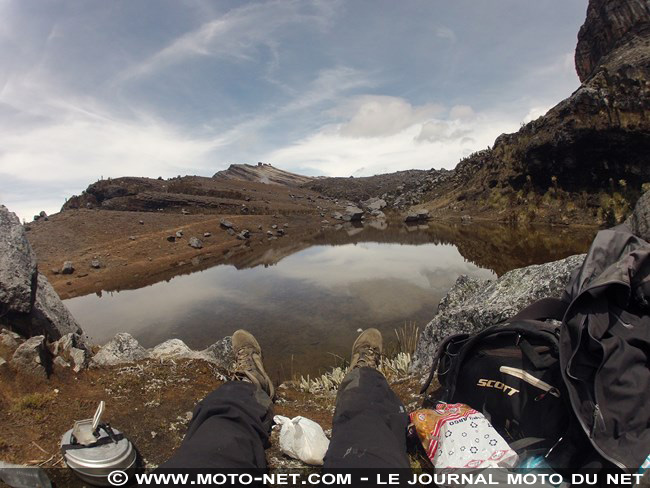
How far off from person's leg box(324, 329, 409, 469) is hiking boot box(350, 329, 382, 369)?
3.15 feet

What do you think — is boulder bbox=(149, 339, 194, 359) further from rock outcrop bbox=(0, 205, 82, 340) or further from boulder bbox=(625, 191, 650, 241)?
boulder bbox=(625, 191, 650, 241)

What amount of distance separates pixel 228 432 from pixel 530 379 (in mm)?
2572

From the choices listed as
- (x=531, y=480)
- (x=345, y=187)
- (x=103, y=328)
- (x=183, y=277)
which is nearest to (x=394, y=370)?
(x=531, y=480)

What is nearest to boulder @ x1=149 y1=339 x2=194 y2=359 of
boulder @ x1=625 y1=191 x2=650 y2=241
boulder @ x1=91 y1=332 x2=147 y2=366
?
boulder @ x1=91 y1=332 x2=147 y2=366

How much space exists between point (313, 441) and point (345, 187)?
76167 mm

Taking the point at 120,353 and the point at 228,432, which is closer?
the point at 228,432

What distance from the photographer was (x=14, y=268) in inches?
224

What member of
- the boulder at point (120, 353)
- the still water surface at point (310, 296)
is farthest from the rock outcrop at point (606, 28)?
the boulder at point (120, 353)

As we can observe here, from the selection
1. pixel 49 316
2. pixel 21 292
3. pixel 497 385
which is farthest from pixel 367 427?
pixel 49 316

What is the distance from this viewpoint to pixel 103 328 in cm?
1059

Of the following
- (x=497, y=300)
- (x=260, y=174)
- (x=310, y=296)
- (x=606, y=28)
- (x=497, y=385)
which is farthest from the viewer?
(x=260, y=174)

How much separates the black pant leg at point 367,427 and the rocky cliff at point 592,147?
23.6 meters

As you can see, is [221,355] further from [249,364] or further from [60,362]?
[60,362]

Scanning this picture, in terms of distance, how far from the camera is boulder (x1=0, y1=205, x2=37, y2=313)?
5.49m
